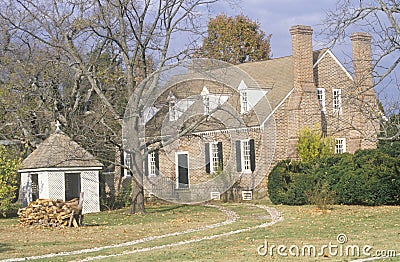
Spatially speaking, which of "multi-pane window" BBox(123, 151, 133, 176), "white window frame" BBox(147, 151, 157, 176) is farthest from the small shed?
"white window frame" BBox(147, 151, 157, 176)

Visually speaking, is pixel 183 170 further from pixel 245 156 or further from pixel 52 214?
pixel 52 214

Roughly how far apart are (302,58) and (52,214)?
15.0 meters

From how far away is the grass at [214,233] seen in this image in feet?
41.5

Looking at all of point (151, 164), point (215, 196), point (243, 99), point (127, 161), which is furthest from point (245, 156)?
point (151, 164)

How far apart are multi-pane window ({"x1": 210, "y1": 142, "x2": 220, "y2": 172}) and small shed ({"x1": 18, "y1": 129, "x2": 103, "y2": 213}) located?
6256 millimetres

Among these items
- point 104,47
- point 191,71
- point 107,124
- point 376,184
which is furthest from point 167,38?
point 376,184

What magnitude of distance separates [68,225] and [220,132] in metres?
12.2

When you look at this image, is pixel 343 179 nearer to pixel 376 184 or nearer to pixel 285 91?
pixel 376 184

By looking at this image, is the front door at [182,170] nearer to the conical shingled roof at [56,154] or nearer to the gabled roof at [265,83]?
the gabled roof at [265,83]

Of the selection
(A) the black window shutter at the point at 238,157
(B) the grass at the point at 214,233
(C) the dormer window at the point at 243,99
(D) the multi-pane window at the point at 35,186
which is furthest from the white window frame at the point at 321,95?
(D) the multi-pane window at the point at 35,186

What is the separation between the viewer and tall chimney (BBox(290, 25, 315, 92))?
97.3 ft

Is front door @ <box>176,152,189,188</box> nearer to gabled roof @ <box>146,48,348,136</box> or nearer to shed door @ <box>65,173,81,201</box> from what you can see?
gabled roof @ <box>146,48,348,136</box>

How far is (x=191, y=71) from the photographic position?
23203mm

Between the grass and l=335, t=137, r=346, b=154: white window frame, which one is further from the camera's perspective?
l=335, t=137, r=346, b=154: white window frame
